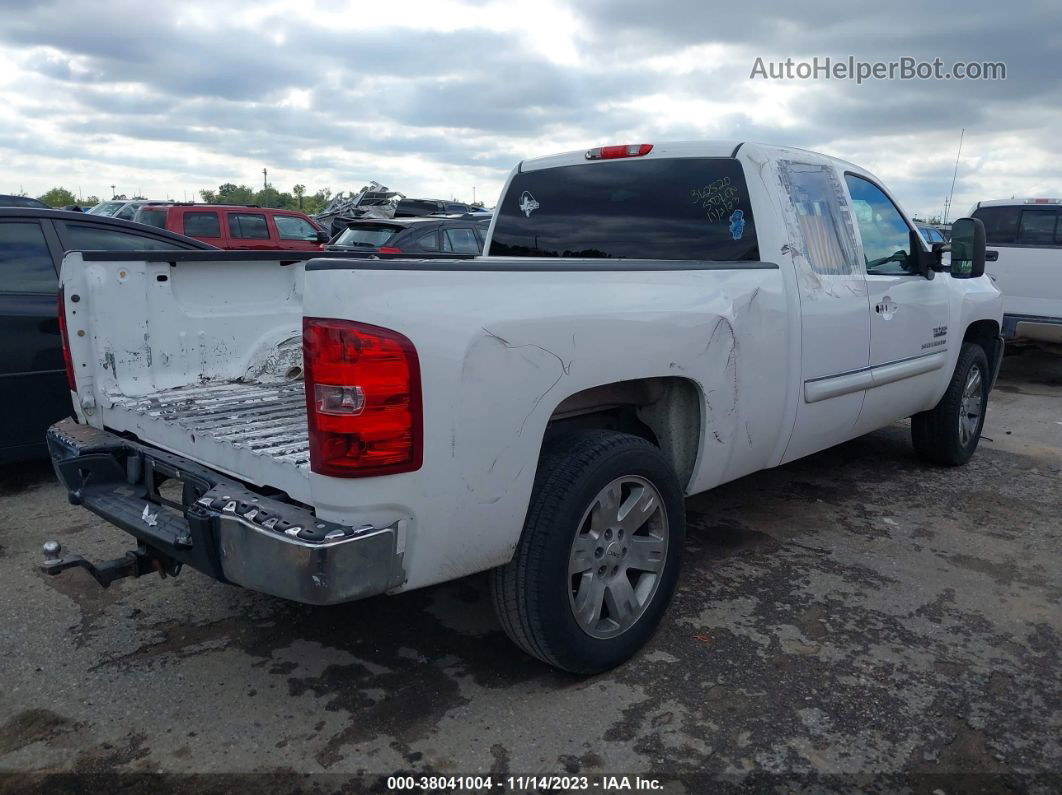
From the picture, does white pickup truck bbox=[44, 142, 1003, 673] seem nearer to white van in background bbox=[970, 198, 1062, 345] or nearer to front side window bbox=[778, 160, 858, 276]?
front side window bbox=[778, 160, 858, 276]

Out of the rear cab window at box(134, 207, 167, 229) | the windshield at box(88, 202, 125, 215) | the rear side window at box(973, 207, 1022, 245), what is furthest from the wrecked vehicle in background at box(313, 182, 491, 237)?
the rear side window at box(973, 207, 1022, 245)

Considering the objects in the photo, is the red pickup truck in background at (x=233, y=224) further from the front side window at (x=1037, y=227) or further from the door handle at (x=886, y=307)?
the door handle at (x=886, y=307)

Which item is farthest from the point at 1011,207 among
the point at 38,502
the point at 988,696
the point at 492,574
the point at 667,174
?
the point at 38,502

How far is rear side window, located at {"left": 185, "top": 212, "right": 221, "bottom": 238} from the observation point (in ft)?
44.7

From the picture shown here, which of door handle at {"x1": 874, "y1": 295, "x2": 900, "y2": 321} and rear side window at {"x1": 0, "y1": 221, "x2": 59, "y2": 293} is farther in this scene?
rear side window at {"x1": 0, "y1": 221, "x2": 59, "y2": 293}

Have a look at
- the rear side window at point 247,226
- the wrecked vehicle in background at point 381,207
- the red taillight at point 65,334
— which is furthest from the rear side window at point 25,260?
the wrecked vehicle in background at point 381,207

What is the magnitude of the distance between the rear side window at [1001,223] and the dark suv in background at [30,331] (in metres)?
9.65

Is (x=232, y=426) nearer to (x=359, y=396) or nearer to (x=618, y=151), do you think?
(x=359, y=396)

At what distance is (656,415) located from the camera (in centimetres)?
339

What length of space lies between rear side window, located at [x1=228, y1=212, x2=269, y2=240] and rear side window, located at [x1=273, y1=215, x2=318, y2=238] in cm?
32

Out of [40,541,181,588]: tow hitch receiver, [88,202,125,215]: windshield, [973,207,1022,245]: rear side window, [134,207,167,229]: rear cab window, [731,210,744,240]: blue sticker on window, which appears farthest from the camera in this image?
[88,202,125,215]: windshield

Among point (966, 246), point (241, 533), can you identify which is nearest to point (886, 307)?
point (966, 246)

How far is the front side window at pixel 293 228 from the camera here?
48.8 ft

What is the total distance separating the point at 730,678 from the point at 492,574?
0.96m
